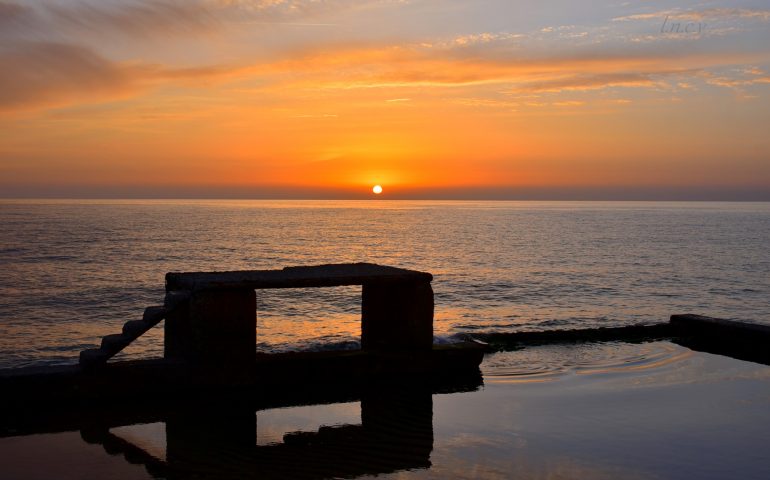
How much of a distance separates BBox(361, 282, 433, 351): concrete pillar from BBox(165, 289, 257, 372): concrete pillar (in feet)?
6.43

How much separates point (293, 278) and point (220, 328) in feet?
4.15

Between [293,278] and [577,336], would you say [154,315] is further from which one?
[577,336]

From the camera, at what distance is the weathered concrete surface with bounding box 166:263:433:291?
10477 mm

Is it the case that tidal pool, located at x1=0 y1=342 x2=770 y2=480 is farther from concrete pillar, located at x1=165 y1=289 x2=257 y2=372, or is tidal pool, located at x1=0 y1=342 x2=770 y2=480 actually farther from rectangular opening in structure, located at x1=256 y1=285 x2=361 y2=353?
rectangular opening in structure, located at x1=256 y1=285 x2=361 y2=353

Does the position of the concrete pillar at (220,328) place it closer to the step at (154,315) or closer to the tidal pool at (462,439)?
the step at (154,315)

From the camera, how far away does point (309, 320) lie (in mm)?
22750

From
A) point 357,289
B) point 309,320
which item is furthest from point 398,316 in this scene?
point 357,289

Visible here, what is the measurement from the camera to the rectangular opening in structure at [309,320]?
1856 centimetres

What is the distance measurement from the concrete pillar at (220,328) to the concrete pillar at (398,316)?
1959 millimetres

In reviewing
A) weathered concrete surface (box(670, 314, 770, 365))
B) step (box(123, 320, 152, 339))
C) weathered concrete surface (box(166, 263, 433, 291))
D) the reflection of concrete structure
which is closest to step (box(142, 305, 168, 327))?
step (box(123, 320, 152, 339))

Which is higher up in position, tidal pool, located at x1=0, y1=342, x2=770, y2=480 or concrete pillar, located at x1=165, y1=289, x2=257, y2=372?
concrete pillar, located at x1=165, y1=289, x2=257, y2=372

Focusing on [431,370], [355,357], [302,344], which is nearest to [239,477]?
[355,357]

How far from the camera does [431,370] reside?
12.0m

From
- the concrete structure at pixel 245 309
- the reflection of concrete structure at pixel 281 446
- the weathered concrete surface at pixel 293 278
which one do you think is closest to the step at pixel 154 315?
the concrete structure at pixel 245 309
